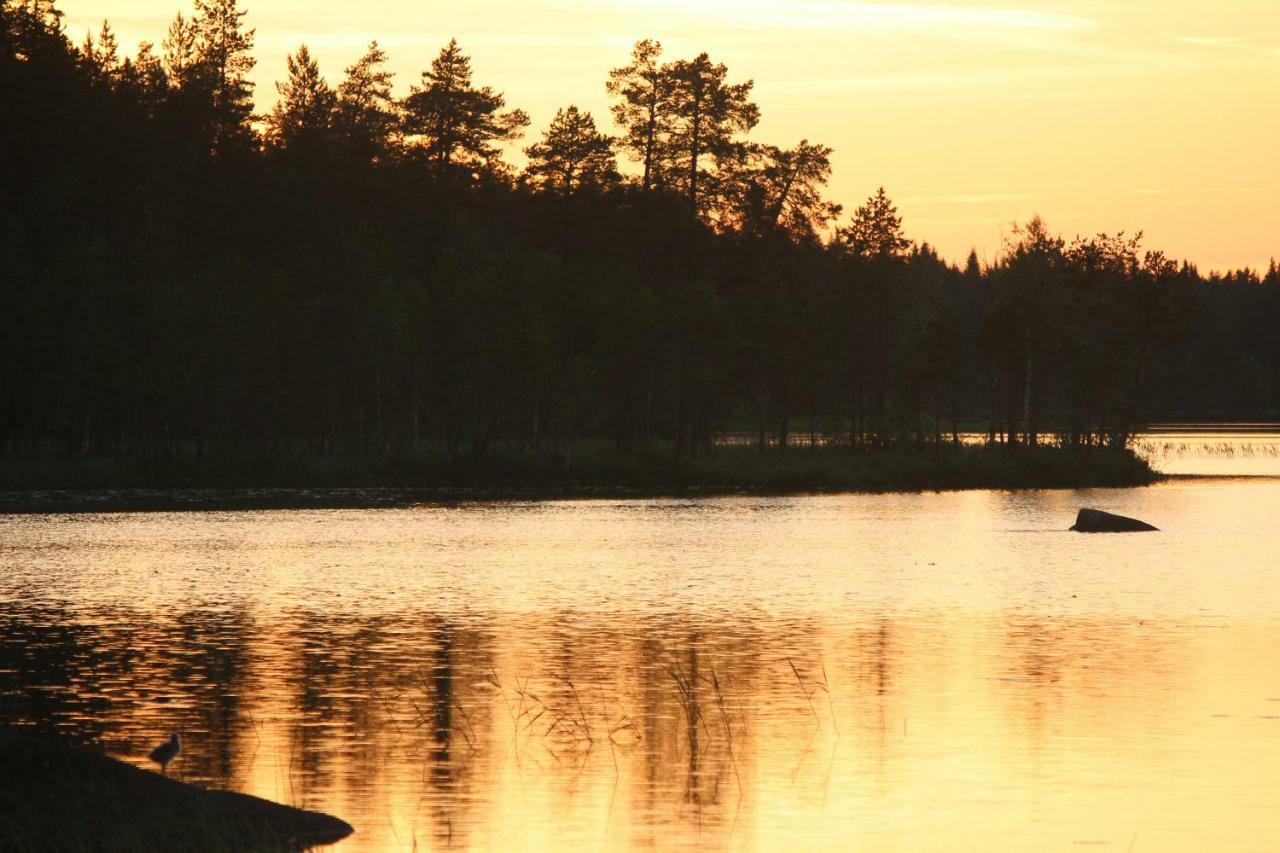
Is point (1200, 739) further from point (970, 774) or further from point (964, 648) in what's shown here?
point (964, 648)

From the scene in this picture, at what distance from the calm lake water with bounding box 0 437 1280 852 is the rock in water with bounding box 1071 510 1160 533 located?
4.85m

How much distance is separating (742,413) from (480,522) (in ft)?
145

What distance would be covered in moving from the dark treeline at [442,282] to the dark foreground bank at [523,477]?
3.55 meters

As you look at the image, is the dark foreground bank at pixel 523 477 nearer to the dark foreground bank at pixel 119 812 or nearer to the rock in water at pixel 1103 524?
the rock in water at pixel 1103 524

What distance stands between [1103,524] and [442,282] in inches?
2227

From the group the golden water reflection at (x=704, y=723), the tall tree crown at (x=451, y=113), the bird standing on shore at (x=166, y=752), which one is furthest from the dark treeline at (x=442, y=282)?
the bird standing on shore at (x=166, y=752)

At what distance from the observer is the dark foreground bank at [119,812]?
1761 centimetres

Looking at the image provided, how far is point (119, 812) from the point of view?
1811 centimetres

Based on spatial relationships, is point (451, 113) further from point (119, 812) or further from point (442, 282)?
point (119, 812)

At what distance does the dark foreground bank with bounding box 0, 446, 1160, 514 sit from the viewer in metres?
88.5

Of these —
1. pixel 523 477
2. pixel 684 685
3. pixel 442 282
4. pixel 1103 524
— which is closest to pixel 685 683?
pixel 684 685

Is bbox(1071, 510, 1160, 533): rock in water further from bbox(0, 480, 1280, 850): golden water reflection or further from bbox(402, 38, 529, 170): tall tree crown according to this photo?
bbox(402, 38, 529, 170): tall tree crown

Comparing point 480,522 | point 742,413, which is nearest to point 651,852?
point 480,522

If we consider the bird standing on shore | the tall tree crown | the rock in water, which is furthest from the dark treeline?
the bird standing on shore
